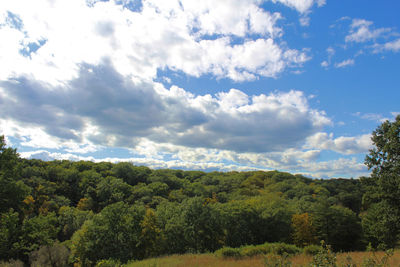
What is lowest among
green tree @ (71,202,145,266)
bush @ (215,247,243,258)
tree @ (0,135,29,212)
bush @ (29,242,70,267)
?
bush @ (29,242,70,267)

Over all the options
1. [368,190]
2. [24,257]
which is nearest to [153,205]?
[24,257]

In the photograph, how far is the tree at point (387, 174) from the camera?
786 inches

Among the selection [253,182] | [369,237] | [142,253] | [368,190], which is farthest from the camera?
[253,182]

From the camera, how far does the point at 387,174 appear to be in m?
20.1

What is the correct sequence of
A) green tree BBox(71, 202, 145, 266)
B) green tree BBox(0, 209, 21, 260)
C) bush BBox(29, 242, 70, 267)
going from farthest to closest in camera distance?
bush BBox(29, 242, 70, 267) → green tree BBox(71, 202, 145, 266) → green tree BBox(0, 209, 21, 260)

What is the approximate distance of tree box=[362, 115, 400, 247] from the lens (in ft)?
65.5

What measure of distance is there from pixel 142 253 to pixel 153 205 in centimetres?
4285

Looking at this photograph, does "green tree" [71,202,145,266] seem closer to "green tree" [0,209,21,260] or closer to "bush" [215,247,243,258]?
"green tree" [0,209,21,260]

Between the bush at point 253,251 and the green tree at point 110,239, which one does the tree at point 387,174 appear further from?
the green tree at point 110,239

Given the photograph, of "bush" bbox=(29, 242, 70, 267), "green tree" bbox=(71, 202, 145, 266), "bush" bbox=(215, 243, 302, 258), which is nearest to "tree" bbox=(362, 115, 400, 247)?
"bush" bbox=(215, 243, 302, 258)

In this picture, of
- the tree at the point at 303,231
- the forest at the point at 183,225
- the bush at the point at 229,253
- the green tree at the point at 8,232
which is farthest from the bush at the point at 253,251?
the tree at the point at 303,231

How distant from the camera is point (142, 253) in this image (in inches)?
1227

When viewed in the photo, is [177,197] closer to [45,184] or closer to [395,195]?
[45,184]

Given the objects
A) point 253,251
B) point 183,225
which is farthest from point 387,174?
point 183,225
